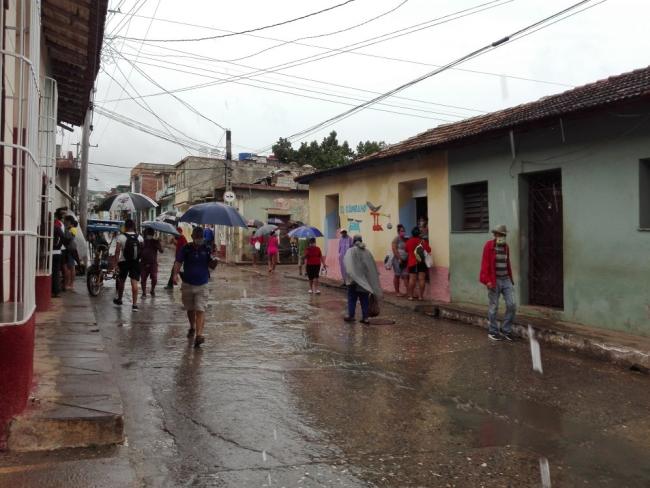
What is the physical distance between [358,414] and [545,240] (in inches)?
256

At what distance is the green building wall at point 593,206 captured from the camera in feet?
26.6

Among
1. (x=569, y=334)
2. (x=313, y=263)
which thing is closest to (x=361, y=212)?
(x=313, y=263)

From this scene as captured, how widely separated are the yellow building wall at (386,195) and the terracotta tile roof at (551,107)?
55 cm

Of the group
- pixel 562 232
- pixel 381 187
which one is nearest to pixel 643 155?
pixel 562 232

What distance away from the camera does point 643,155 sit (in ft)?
26.3

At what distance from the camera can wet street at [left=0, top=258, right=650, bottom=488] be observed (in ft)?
12.2

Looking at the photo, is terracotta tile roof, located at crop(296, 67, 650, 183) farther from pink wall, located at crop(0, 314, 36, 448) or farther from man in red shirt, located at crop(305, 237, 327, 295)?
pink wall, located at crop(0, 314, 36, 448)

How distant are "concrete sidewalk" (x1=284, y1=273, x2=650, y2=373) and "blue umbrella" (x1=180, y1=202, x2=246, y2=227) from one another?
4.21m

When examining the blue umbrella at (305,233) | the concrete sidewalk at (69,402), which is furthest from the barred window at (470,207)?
the concrete sidewalk at (69,402)

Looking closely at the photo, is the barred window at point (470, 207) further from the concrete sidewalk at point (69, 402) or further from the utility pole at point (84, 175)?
the utility pole at point (84, 175)

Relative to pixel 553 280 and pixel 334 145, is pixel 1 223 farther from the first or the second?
pixel 334 145

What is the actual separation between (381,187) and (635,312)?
8014 mm

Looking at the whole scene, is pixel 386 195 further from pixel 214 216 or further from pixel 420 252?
pixel 214 216

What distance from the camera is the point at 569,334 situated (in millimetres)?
8047
